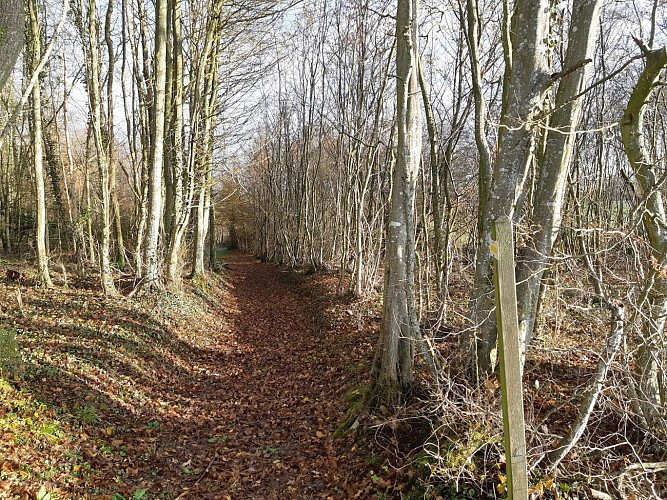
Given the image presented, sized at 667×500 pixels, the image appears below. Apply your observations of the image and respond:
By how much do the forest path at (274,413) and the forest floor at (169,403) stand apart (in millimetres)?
24

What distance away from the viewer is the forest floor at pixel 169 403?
4754 mm

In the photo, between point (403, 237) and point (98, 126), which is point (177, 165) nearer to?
point (98, 126)

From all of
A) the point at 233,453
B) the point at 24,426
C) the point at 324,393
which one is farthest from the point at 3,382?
the point at 324,393

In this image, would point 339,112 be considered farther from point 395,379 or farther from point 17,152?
point 17,152

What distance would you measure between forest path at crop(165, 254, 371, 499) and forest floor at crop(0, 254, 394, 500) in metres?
0.02

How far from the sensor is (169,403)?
7.00 metres

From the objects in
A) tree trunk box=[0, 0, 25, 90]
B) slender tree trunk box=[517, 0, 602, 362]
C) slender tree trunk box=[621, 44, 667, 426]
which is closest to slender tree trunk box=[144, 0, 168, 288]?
tree trunk box=[0, 0, 25, 90]

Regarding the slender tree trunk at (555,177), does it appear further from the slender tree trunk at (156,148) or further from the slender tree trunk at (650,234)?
the slender tree trunk at (156,148)

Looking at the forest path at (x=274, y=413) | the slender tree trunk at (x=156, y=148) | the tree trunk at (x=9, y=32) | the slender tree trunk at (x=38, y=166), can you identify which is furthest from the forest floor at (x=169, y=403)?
the tree trunk at (x=9, y=32)

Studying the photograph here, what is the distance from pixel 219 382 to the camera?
8.19m

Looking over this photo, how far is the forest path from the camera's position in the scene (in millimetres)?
5086

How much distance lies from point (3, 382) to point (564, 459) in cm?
662

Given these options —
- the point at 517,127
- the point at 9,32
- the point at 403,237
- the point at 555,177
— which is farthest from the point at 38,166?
the point at 555,177

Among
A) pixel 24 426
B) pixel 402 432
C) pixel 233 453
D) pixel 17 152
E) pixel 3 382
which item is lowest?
pixel 233 453
